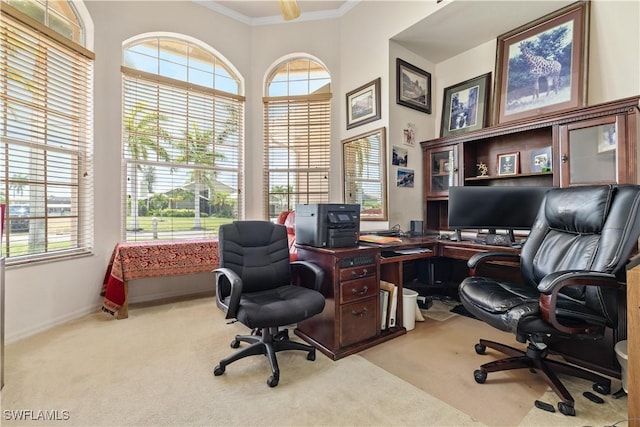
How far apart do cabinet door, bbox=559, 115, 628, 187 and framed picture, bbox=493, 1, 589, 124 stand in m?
0.29

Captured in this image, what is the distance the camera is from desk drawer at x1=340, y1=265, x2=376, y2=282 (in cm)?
209

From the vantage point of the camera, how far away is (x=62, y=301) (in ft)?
8.79

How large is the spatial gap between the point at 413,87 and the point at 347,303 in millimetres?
2634

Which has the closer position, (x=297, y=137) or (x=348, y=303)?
(x=348, y=303)

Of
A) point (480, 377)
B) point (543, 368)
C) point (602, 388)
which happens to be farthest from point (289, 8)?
point (602, 388)

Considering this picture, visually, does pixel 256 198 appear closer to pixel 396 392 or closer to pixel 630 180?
pixel 396 392

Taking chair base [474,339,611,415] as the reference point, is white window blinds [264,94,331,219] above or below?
above

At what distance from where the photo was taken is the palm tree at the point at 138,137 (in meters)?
3.24

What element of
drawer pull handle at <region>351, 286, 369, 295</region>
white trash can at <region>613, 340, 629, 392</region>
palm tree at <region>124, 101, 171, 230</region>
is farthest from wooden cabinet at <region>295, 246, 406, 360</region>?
palm tree at <region>124, 101, 171, 230</region>

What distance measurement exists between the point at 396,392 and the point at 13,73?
143 inches

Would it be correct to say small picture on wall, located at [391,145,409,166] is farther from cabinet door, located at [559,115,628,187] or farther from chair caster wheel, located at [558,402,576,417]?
chair caster wheel, located at [558,402,576,417]

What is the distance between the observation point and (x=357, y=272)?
7.09ft

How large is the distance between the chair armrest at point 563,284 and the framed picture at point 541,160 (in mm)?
1533

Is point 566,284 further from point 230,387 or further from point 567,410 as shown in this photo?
point 230,387
